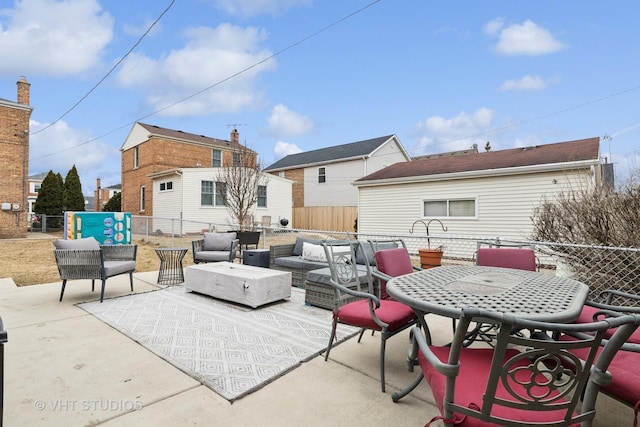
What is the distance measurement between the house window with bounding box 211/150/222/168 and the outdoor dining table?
2117 cm

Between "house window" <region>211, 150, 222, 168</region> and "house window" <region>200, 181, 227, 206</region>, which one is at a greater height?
"house window" <region>211, 150, 222, 168</region>

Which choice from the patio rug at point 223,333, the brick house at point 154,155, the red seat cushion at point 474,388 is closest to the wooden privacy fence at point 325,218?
the brick house at point 154,155

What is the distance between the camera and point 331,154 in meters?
21.3

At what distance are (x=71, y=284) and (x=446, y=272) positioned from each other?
641 cm

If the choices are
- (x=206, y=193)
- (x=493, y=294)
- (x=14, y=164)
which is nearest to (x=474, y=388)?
(x=493, y=294)

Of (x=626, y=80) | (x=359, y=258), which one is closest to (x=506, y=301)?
(x=359, y=258)

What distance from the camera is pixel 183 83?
37.9ft

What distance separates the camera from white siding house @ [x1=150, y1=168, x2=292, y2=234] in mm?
16156

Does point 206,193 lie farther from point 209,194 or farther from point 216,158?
point 216,158

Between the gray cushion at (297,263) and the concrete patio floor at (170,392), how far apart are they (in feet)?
7.23

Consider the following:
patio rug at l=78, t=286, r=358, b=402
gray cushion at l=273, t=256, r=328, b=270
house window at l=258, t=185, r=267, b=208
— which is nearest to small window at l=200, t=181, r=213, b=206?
house window at l=258, t=185, r=267, b=208

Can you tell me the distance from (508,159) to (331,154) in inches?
484

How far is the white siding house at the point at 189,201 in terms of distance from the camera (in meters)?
16.2

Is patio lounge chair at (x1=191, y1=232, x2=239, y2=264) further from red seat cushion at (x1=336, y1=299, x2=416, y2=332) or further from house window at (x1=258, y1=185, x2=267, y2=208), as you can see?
house window at (x1=258, y1=185, x2=267, y2=208)
